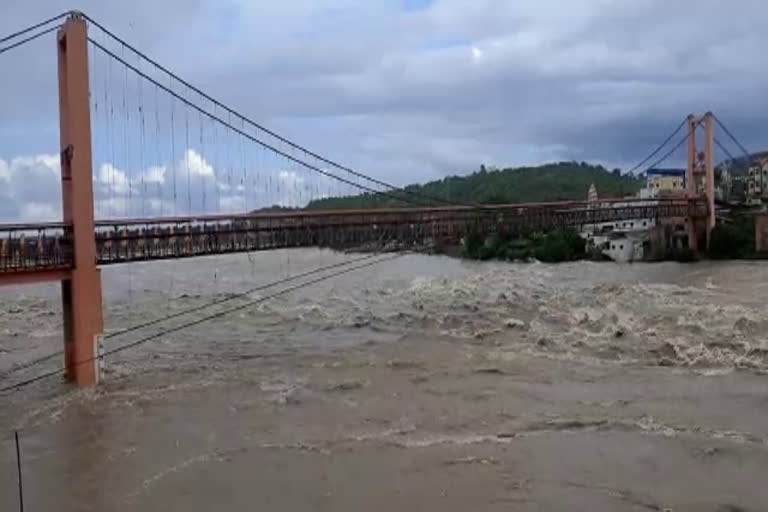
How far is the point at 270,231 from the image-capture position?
20.3 meters

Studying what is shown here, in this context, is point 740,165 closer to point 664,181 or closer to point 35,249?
point 664,181

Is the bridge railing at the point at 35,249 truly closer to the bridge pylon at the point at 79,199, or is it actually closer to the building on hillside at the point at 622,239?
the bridge pylon at the point at 79,199

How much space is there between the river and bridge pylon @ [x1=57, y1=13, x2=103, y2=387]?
81cm

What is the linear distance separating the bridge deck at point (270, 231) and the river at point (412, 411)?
2.10m

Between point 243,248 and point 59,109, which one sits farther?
point 243,248

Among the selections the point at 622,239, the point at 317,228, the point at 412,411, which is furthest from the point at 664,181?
the point at 412,411

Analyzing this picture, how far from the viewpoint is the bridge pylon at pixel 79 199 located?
1381cm

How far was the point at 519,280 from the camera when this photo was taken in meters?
32.3

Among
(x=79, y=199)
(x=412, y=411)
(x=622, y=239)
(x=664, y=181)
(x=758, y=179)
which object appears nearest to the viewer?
(x=412, y=411)

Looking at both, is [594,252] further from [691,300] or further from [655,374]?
[655,374]

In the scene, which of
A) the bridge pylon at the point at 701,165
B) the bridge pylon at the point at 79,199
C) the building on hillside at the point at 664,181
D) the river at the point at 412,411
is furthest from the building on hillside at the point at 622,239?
the bridge pylon at the point at 79,199

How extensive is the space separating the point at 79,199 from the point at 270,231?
695cm

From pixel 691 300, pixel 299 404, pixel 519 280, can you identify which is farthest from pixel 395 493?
pixel 519 280

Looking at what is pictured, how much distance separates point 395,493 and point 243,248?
12290 mm
